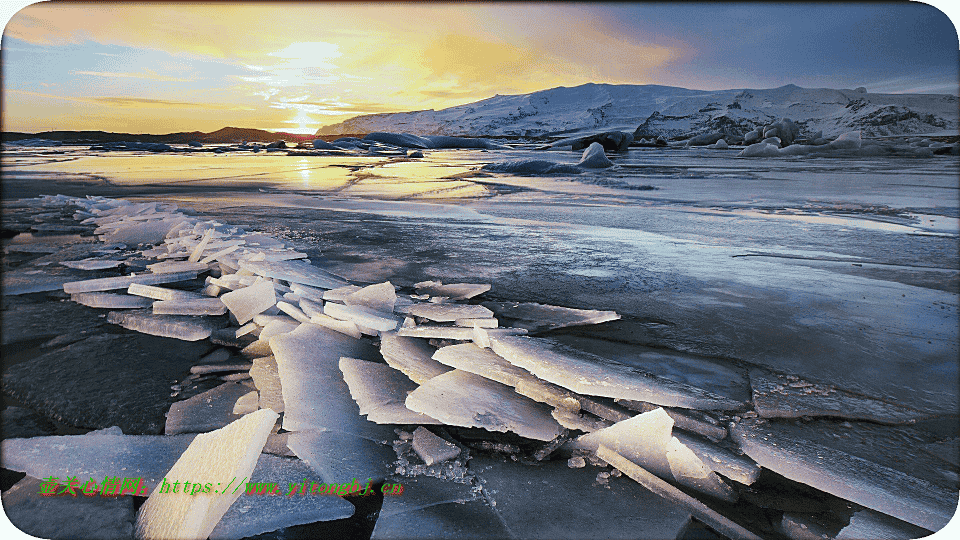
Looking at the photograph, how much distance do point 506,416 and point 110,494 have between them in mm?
715

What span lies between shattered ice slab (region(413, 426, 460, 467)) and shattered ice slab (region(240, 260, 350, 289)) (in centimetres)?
104

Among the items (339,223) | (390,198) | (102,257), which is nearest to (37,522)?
(102,257)

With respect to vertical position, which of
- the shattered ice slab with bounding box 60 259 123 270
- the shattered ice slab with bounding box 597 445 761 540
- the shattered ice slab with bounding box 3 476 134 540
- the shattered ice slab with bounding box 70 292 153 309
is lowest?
the shattered ice slab with bounding box 3 476 134 540

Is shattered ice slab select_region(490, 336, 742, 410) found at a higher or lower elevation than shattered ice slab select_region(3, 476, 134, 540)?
higher

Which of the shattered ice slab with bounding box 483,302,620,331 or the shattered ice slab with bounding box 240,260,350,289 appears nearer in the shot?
the shattered ice slab with bounding box 483,302,620,331

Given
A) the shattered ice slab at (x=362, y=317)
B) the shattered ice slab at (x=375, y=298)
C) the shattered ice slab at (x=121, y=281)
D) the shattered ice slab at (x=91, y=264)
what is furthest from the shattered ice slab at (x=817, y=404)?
the shattered ice slab at (x=91, y=264)

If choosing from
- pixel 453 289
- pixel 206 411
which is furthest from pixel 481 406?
pixel 453 289

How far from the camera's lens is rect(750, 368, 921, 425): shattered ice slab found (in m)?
1.07

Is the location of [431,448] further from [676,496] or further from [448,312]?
[448,312]

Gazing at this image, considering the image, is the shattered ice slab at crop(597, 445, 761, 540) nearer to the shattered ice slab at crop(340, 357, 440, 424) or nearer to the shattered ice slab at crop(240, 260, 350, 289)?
the shattered ice slab at crop(340, 357, 440, 424)

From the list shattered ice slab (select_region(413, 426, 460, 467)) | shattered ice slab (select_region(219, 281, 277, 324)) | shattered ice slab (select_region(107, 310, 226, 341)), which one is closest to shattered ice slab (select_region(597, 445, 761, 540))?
shattered ice slab (select_region(413, 426, 460, 467))

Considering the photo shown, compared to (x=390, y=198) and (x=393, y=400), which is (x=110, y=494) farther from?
(x=390, y=198)

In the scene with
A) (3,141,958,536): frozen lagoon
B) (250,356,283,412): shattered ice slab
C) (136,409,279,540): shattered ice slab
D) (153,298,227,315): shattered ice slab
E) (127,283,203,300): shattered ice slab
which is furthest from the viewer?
(127,283,203,300): shattered ice slab

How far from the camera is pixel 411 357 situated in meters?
1.25
